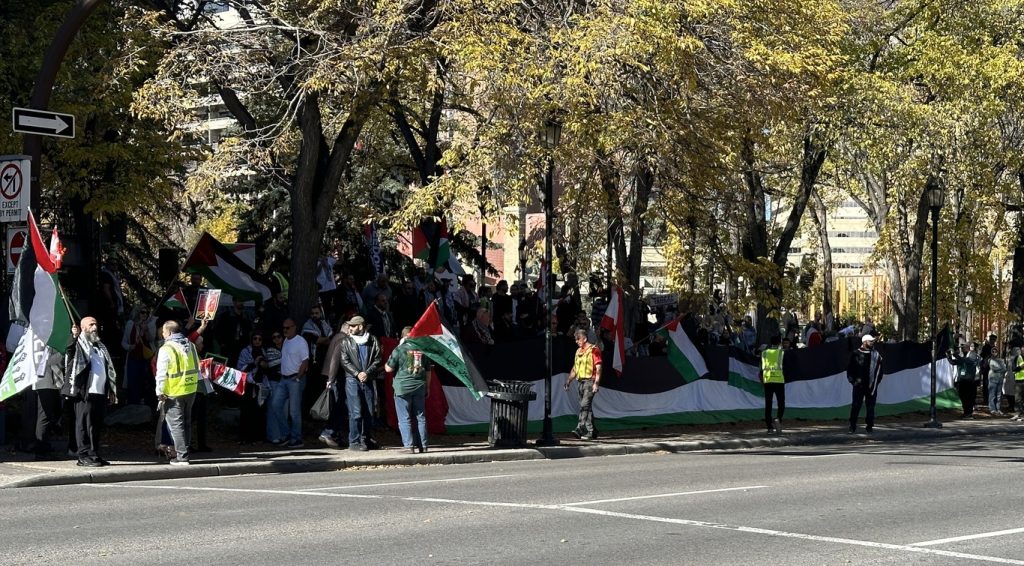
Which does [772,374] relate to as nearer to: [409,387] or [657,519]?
[409,387]

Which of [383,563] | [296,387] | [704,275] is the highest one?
[704,275]

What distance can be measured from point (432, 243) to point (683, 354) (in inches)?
227

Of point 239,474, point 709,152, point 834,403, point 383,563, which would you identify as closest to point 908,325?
point 834,403

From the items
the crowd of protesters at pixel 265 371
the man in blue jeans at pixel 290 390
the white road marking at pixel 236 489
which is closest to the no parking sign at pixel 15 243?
the crowd of protesters at pixel 265 371

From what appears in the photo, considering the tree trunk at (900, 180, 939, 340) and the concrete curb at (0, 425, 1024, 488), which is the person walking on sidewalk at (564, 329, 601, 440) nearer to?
the concrete curb at (0, 425, 1024, 488)

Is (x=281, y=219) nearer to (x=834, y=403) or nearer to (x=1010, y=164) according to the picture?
(x=834, y=403)

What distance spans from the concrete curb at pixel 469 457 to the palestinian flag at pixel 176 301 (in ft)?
12.1

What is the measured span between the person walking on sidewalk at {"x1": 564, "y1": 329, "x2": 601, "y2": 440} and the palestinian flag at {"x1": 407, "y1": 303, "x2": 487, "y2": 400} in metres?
2.51

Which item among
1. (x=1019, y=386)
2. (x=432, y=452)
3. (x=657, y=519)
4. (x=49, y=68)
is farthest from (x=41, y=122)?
(x=1019, y=386)

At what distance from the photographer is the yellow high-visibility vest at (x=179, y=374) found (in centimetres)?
1627

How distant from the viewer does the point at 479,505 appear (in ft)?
41.8

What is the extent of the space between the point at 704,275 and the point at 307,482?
44.6 ft

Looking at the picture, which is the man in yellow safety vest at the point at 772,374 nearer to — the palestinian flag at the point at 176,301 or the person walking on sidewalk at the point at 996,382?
the person walking on sidewalk at the point at 996,382

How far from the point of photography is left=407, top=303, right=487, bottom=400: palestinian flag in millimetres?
19177
